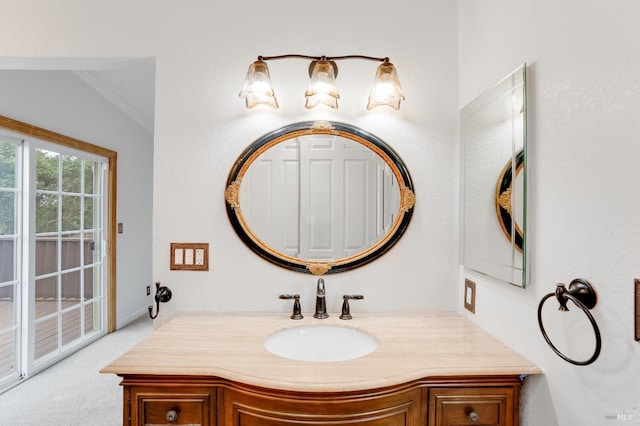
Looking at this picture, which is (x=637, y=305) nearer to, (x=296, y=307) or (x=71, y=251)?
(x=296, y=307)

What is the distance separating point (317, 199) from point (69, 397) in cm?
231

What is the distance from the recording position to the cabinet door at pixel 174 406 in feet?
3.48

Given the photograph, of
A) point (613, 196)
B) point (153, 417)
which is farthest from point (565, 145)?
point (153, 417)

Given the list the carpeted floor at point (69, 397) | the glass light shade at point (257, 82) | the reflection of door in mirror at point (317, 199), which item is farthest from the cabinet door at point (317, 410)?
the carpeted floor at point (69, 397)

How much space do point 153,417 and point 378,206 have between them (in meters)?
1.18

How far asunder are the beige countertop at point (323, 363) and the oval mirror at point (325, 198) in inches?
12.8

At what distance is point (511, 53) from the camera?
4.00 feet

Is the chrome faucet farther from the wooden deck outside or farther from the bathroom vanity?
the wooden deck outside

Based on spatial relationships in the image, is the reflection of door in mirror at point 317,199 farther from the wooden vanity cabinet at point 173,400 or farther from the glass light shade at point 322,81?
the wooden vanity cabinet at point 173,400

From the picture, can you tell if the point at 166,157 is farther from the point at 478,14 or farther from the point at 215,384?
the point at 478,14

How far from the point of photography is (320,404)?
3.20 ft

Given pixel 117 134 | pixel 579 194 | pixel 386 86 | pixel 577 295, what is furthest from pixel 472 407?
pixel 117 134

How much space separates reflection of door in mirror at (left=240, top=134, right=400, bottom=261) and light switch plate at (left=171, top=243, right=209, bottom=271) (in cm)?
26

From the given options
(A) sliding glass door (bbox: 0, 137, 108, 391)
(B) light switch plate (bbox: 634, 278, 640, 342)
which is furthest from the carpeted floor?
(B) light switch plate (bbox: 634, 278, 640, 342)
